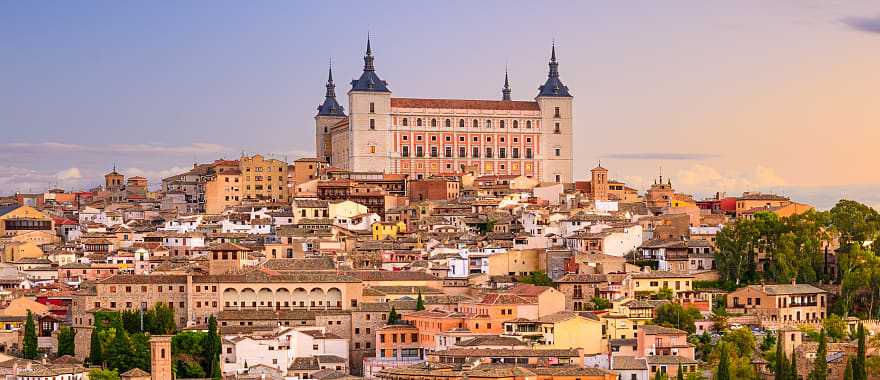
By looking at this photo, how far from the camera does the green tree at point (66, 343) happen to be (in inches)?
1996

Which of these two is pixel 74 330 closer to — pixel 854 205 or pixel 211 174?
pixel 854 205

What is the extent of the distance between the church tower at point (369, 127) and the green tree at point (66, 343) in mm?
38342

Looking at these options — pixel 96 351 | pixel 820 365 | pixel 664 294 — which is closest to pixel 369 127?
pixel 664 294

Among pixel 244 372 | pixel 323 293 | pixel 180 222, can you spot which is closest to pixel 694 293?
pixel 323 293

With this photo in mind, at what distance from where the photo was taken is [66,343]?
5075 cm

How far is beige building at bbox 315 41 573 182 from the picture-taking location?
295ft

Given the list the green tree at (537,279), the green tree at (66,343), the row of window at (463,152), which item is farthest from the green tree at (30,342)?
the row of window at (463,152)

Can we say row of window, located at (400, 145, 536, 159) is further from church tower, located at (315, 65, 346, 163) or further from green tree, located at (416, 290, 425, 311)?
green tree, located at (416, 290, 425, 311)

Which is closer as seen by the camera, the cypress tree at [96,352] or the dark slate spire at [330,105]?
the cypress tree at [96,352]

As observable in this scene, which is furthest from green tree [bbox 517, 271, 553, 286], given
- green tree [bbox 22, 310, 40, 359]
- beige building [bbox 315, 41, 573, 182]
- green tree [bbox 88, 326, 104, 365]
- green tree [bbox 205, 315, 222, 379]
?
beige building [bbox 315, 41, 573, 182]

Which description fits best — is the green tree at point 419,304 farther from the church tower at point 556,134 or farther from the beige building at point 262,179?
the church tower at point 556,134

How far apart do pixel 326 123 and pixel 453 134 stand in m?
10.9

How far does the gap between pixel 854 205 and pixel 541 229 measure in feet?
40.3

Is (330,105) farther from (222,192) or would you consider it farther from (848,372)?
(848,372)
